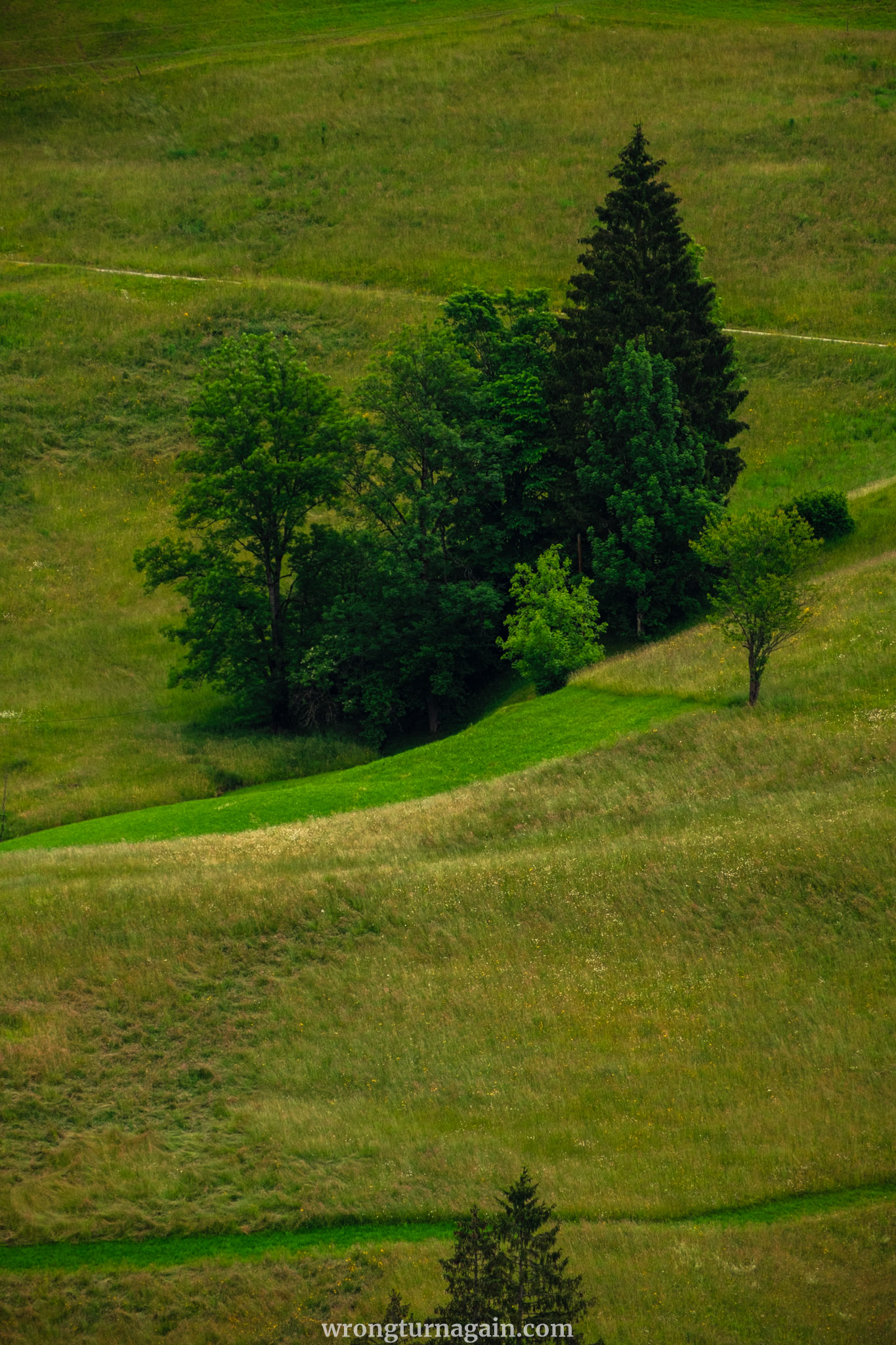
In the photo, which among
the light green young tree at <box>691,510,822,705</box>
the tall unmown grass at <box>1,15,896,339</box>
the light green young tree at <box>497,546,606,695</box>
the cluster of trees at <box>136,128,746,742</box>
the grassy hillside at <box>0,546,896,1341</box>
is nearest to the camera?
the grassy hillside at <box>0,546,896,1341</box>

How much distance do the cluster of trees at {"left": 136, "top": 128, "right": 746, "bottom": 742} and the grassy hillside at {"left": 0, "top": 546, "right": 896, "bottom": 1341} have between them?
49.7 ft

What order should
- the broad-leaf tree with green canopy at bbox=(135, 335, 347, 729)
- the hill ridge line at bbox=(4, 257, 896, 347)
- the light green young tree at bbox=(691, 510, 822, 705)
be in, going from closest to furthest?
the light green young tree at bbox=(691, 510, 822, 705)
the broad-leaf tree with green canopy at bbox=(135, 335, 347, 729)
the hill ridge line at bbox=(4, 257, 896, 347)

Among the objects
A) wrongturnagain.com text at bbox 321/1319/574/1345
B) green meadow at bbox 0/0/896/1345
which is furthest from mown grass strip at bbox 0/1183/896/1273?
wrongturnagain.com text at bbox 321/1319/574/1345

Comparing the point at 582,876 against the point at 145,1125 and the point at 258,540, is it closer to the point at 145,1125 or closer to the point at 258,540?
the point at 145,1125

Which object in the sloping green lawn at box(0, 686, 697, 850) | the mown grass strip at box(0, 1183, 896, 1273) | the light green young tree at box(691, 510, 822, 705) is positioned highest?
the light green young tree at box(691, 510, 822, 705)

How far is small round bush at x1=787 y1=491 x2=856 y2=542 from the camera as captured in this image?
4575cm

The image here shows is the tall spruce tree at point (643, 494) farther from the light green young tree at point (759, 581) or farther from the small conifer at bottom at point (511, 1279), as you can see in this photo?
the small conifer at bottom at point (511, 1279)

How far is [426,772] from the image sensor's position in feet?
126

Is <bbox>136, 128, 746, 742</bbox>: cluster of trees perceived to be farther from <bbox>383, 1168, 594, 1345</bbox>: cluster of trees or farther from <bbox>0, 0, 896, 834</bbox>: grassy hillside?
<bbox>383, 1168, 594, 1345</bbox>: cluster of trees

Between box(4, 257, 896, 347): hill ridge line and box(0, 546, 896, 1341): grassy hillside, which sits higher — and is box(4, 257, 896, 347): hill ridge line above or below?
above

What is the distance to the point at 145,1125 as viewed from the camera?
22.0m

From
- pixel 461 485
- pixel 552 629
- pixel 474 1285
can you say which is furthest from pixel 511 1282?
pixel 461 485

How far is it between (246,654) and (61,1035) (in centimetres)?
2757

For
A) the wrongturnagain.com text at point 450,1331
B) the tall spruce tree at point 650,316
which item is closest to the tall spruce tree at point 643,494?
the tall spruce tree at point 650,316
